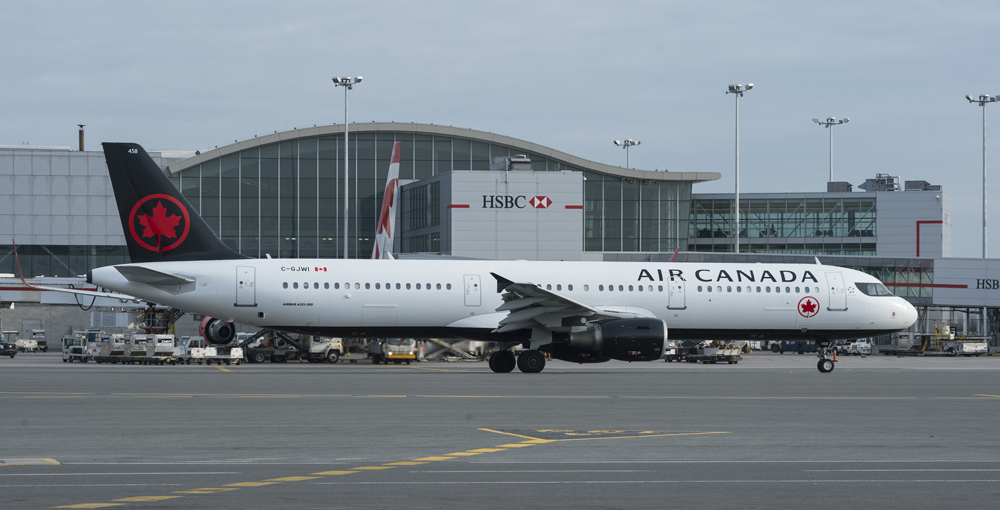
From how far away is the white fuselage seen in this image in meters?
31.3

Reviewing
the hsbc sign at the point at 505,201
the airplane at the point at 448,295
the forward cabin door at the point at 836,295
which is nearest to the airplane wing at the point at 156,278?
the airplane at the point at 448,295

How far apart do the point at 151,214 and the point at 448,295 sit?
972 cm

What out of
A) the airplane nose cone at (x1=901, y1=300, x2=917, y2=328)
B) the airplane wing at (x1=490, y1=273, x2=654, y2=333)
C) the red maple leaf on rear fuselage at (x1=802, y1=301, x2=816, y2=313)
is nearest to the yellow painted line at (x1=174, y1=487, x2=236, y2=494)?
the airplane wing at (x1=490, y1=273, x2=654, y2=333)

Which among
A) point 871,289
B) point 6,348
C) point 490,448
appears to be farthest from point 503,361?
point 6,348

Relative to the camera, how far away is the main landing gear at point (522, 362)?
102 feet

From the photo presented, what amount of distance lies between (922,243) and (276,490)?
92688 mm

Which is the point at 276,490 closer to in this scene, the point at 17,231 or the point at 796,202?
the point at 17,231

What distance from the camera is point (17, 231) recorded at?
3098 inches

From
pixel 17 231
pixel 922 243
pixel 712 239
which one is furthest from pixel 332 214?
pixel 922 243

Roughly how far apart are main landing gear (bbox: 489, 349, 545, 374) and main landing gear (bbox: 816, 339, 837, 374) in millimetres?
9907

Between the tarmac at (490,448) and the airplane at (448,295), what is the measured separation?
805 cm

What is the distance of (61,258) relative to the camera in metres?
78.8

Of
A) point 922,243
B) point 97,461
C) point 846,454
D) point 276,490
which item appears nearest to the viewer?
point 276,490

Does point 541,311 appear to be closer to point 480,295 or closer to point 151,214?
point 480,295
